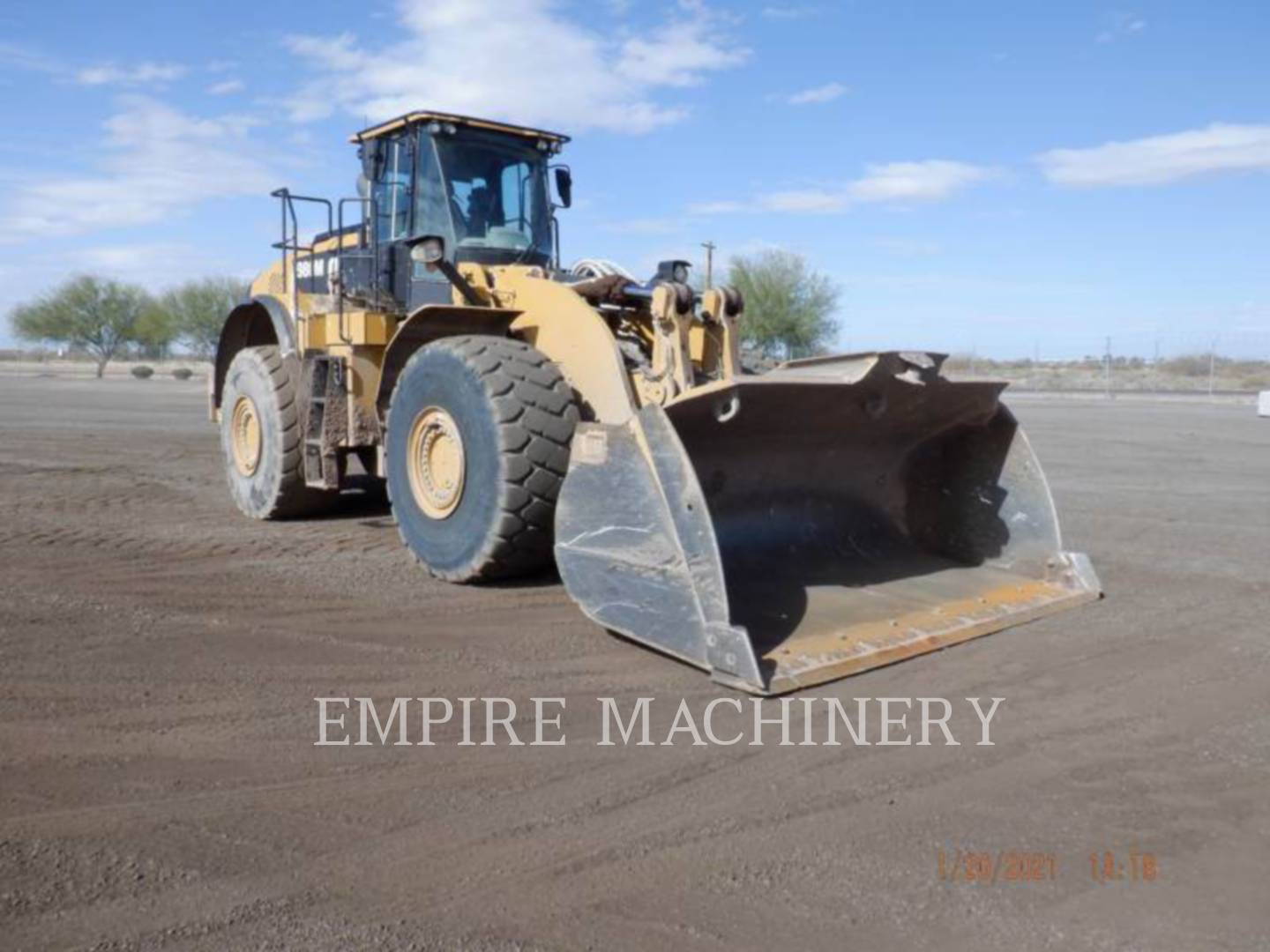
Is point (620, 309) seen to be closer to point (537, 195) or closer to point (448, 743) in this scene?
point (537, 195)

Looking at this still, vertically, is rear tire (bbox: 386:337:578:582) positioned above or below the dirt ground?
above

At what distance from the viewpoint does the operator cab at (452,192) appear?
7.61 metres

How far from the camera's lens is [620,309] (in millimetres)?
7027

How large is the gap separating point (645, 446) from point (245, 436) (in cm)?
546

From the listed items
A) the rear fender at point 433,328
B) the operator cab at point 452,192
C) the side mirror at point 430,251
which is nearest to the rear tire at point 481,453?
the rear fender at point 433,328

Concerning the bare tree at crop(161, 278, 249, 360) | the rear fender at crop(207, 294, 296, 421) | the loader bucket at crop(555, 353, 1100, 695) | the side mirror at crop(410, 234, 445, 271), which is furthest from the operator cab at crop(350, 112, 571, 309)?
the bare tree at crop(161, 278, 249, 360)

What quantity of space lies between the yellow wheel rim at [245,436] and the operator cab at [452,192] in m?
2.05

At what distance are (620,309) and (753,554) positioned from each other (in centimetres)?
192

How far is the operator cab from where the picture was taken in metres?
7.61

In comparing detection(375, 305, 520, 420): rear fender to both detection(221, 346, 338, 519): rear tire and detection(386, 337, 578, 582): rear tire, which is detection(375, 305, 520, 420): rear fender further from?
detection(221, 346, 338, 519): rear tire
